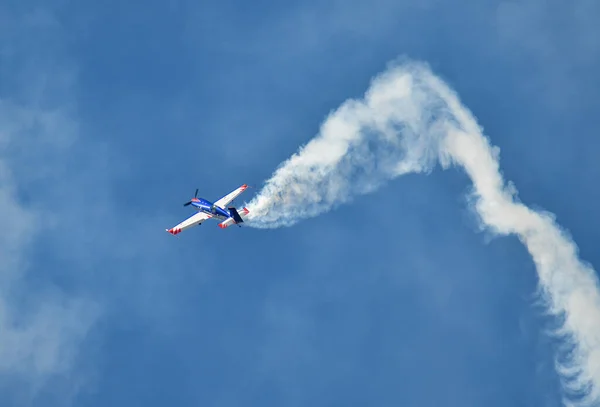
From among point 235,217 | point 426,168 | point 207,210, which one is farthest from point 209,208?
point 426,168

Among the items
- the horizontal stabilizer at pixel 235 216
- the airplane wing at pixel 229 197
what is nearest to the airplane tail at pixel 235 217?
the horizontal stabilizer at pixel 235 216

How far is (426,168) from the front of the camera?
5443 inches

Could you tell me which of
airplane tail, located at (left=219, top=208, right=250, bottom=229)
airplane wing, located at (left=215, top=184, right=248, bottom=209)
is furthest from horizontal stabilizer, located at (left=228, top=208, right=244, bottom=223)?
airplane wing, located at (left=215, top=184, right=248, bottom=209)

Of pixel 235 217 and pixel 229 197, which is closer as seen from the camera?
pixel 235 217

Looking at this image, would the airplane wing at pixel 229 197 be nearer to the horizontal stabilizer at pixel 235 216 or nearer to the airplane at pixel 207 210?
the airplane at pixel 207 210

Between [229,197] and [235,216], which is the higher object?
[229,197]

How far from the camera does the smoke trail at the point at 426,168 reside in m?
134

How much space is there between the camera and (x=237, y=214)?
14362cm

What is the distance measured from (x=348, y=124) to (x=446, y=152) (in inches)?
426

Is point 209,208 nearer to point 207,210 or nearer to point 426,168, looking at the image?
point 207,210

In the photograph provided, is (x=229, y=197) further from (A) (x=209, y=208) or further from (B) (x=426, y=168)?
(B) (x=426, y=168)

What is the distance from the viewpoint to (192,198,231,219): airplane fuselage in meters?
146

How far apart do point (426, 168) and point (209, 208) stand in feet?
84.9

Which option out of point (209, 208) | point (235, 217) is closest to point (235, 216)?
point (235, 217)
